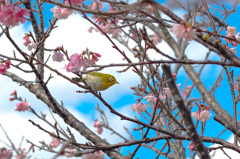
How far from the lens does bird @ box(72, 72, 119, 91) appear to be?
153 inches

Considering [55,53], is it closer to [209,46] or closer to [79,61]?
[79,61]

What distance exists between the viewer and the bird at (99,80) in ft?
12.7

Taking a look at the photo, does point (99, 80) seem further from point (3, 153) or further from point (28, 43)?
point (3, 153)

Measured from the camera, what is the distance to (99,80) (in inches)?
153

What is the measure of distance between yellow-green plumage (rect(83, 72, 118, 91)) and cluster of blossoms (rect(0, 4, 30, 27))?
1.63 meters

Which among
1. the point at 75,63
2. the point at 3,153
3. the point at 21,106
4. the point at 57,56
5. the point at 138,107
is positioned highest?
the point at 138,107

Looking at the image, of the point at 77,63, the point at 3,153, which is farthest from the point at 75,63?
the point at 3,153

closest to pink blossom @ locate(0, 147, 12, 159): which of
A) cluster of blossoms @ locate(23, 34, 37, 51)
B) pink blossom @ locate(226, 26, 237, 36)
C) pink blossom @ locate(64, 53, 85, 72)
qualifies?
pink blossom @ locate(64, 53, 85, 72)

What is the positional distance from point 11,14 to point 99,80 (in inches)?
70.2

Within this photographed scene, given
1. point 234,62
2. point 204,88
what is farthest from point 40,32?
point 204,88

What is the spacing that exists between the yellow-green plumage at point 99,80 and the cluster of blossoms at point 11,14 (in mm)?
1633

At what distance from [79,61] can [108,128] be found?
2.80m

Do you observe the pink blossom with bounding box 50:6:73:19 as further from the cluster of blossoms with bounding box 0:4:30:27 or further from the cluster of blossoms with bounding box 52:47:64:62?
the cluster of blossoms with bounding box 0:4:30:27

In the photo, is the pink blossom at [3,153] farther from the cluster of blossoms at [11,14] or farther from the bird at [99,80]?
the bird at [99,80]
